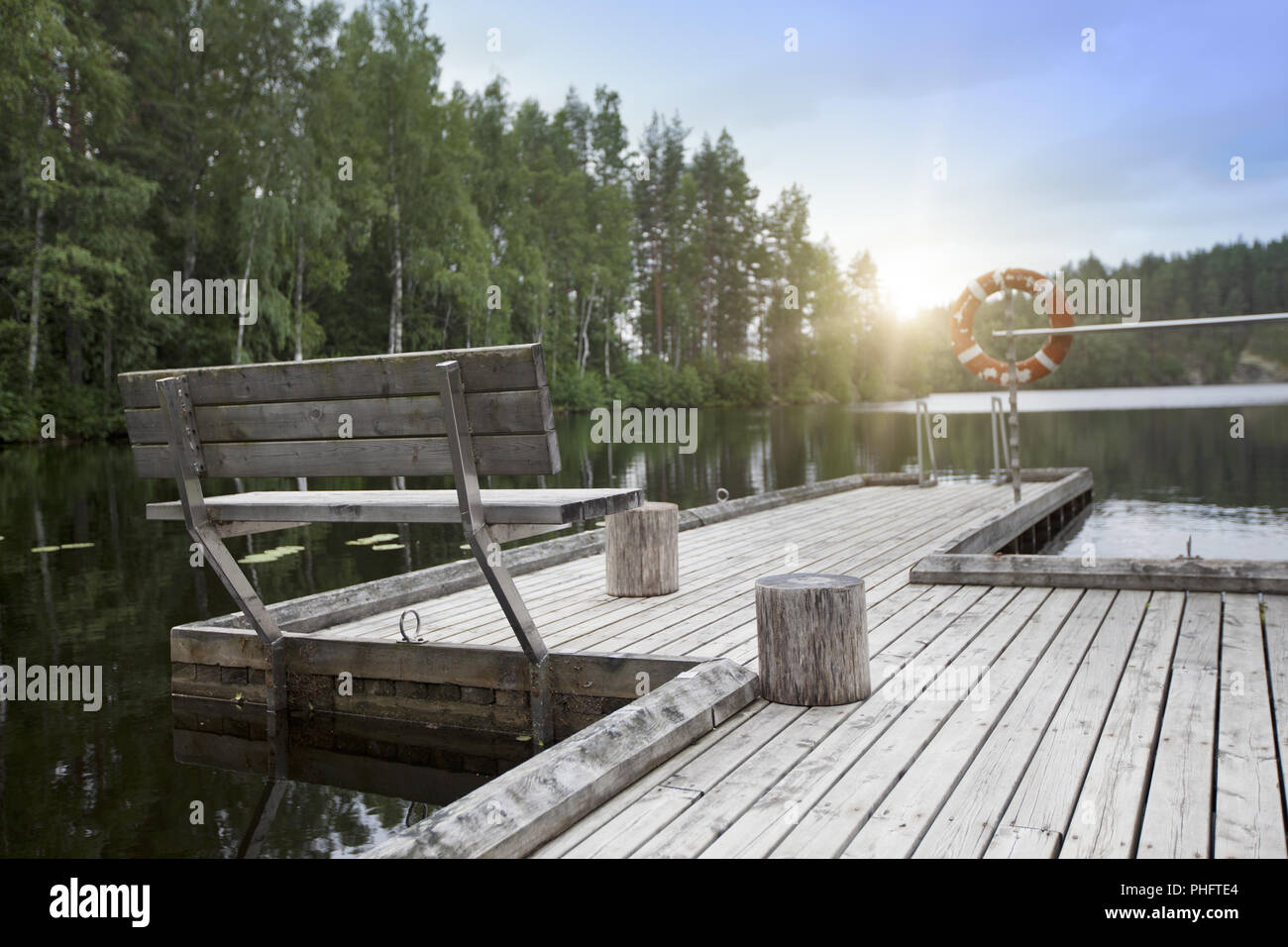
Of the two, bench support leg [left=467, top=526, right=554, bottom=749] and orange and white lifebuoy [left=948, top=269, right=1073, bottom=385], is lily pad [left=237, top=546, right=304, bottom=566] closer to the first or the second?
bench support leg [left=467, top=526, right=554, bottom=749]

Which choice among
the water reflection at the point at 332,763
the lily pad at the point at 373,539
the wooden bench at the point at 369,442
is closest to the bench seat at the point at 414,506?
the wooden bench at the point at 369,442

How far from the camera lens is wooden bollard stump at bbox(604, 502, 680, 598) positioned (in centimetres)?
511

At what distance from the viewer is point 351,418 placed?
3.59 m

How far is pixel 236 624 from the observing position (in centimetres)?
467

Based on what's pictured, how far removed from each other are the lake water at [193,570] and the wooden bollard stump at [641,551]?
1.79 m

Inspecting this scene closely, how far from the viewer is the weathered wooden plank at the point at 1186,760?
217 centimetres

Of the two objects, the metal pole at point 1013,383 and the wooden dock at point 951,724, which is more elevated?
the metal pole at point 1013,383

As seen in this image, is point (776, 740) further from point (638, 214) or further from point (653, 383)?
point (638, 214)

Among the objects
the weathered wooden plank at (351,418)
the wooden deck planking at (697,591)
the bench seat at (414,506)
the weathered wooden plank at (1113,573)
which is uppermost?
the weathered wooden plank at (351,418)

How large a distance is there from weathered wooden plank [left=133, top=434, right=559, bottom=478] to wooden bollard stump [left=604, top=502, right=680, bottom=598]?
172 cm

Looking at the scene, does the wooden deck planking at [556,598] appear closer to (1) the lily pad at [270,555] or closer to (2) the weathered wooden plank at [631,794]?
(2) the weathered wooden plank at [631,794]

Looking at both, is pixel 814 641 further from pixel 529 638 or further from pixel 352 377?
pixel 352 377

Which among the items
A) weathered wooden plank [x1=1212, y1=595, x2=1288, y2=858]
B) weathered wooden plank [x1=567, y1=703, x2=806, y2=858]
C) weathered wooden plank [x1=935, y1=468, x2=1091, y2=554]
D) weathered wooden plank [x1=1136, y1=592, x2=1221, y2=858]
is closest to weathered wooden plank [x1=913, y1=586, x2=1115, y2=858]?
weathered wooden plank [x1=1136, y1=592, x2=1221, y2=858]
